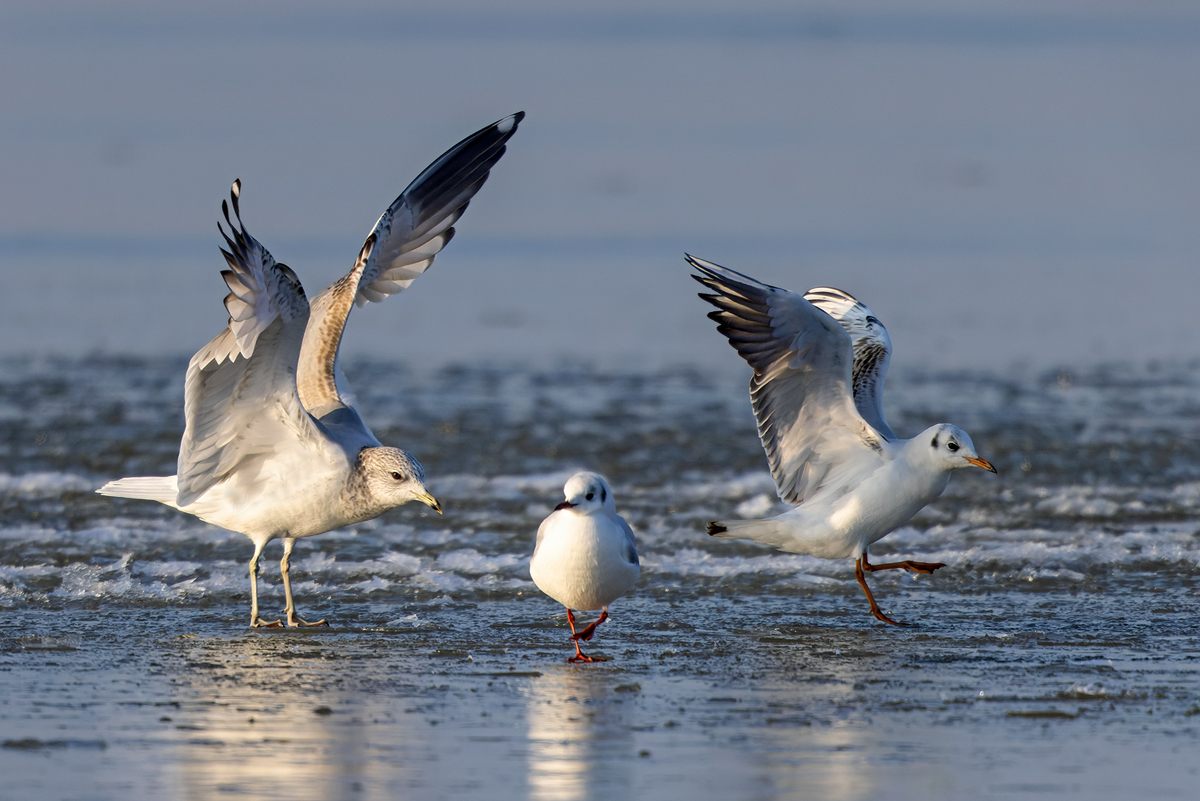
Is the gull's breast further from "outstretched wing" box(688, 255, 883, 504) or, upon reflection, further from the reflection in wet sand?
"outstretched wing" box(688, 255, 883, 504)

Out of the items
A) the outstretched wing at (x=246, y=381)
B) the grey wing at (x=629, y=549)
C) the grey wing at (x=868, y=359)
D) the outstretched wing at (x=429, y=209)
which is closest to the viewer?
the grey wing at (x=629, y=549)

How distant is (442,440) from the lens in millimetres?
13383

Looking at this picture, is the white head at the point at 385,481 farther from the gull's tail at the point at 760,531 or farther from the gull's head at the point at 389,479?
the gull's tail at the point at 760,531

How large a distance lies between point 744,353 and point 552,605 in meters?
1.64

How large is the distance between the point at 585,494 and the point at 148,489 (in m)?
2.82

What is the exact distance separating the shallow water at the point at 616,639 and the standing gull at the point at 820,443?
382 millimetres

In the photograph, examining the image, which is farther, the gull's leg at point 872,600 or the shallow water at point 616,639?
the gull's leg at point 872,600

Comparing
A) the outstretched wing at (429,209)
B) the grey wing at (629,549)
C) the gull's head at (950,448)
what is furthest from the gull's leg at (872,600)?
the outstretched wing at (429,209)

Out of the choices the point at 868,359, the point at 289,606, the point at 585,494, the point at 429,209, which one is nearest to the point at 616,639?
the point at 585,494

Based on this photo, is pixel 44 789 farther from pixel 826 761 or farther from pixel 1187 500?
pixel 1187 500

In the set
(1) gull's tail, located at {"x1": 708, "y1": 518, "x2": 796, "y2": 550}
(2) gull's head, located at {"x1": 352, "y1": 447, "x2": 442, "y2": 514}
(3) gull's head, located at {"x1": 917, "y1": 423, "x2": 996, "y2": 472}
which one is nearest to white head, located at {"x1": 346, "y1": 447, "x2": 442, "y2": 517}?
(2) gull's head, located at {"x1": 352, "y1": 447, "x2": 442, "y2": 514}

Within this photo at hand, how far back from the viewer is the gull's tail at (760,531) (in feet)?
26.6

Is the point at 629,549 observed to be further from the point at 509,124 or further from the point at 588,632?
the point at 509,124

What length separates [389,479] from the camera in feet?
25.7
